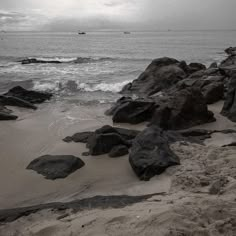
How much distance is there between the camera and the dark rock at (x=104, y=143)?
294 inches

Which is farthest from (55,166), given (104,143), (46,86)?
(46,86)

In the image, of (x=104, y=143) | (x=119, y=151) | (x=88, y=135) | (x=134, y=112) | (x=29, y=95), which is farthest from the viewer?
(x=29, y=95)

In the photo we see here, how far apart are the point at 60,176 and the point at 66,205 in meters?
1.21

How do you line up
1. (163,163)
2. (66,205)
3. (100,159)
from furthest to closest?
(100,159)
(163,163)
(66,205)

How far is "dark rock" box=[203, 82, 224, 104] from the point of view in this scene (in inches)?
493

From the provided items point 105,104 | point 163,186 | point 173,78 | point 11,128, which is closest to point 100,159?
point 163,186

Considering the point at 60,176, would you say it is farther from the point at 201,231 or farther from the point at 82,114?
the point at 82,114

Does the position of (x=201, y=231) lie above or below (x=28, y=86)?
above

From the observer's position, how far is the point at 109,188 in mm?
5926

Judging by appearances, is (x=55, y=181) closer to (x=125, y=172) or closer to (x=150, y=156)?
(x=125, y=172)

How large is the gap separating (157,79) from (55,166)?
1164 cm

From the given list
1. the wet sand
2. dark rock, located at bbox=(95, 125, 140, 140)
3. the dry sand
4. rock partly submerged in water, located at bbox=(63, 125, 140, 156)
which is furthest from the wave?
rock partly submerged in water, located at bbox=(63, 125, 140, 156)

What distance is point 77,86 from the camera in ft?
62.4

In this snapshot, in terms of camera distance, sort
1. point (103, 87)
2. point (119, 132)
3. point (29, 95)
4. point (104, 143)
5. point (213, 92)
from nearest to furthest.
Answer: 1. point (104, 143)
2. point (119, 132)
3. point (213, 92)
4. point (29, 95)
5. point (103, 87)
